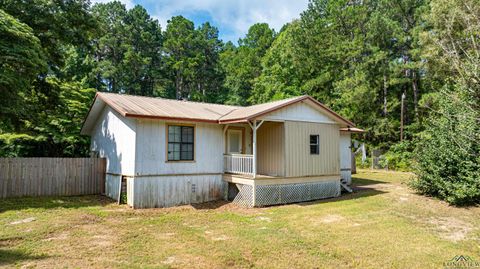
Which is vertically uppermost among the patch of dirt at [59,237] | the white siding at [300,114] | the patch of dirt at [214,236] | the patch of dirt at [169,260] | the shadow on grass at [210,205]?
the white siding at [300,114]

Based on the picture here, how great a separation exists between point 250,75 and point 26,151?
29711mm

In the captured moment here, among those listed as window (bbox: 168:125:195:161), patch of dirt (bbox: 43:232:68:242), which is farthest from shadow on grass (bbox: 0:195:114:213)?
patch of dirt (bbox: 43:232:68:242)

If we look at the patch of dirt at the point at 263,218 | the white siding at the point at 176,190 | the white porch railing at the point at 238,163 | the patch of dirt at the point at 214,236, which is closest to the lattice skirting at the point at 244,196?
the white porch railing at the point at 238,163

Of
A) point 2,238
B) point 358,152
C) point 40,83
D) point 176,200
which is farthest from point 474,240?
point 358,152

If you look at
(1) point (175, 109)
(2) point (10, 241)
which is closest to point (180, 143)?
(1) point (175, 109)

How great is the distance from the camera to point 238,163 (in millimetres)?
12289

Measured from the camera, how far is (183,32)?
149 feet

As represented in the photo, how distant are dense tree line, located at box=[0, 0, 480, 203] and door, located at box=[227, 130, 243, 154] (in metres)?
7.57

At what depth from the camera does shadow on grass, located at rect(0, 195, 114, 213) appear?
10.4m

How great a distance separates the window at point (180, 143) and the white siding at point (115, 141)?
55.3 inches

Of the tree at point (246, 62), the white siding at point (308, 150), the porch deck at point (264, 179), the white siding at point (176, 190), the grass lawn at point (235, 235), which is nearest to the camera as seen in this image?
the grass lawn at point (235, 235)

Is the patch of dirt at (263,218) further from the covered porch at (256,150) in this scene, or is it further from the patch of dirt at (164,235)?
the patch of dirt at (164,235)

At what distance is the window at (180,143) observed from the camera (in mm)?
11609

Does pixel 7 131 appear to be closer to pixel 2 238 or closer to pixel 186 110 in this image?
pixel 186 110
